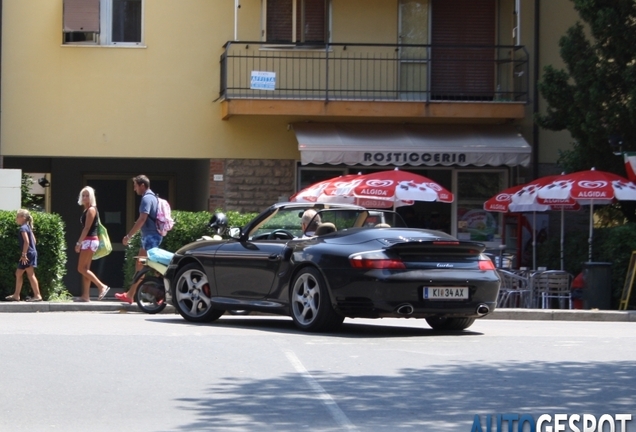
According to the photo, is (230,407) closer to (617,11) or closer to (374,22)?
(617,11)

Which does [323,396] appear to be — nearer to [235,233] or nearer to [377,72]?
[235,233]

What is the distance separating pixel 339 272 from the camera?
1267cm

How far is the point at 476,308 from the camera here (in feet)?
42.7

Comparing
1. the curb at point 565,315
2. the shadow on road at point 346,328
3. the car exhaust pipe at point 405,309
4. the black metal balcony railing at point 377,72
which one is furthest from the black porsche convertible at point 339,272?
the black metal balcony railing at point 377,72

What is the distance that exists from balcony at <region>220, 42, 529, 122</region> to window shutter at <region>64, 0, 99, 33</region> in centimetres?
264

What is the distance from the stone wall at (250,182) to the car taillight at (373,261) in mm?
11463

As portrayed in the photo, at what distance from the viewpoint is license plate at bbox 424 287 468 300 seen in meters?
12.7

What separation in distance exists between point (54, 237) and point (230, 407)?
11413 mm

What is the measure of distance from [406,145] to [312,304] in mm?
10778

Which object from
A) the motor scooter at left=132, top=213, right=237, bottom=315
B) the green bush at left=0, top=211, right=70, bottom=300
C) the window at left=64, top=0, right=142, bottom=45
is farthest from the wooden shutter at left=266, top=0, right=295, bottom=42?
the motor scooter at left=132, top=213, right=237, bottom=315

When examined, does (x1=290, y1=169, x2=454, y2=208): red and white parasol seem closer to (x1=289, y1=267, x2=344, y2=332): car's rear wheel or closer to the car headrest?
the car headrest

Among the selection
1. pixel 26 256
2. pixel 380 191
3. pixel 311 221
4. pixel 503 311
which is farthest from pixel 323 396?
pixel 380 191

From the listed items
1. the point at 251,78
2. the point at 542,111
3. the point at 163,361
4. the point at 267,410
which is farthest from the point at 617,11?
the point at 267,410

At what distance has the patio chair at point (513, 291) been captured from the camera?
66.7 feet
